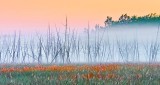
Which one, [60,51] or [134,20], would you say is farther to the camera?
[134,20]

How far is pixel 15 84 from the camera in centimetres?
1240

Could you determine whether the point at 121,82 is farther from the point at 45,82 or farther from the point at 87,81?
the point at 45,82

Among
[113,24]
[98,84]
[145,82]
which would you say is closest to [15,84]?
[98,84]

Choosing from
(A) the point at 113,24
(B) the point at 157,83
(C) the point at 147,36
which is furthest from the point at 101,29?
(B) the point at 157,83

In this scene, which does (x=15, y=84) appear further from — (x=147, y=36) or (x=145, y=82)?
(x=147, y=36)

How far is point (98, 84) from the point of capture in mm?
11875

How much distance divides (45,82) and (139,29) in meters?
83.8

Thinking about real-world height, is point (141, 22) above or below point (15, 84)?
above

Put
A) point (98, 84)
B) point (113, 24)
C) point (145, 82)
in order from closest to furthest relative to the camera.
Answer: point (98, 84) → point (145, 82) → point (113, 24)

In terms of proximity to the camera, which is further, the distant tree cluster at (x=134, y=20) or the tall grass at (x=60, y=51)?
the distant tree cluster at (x=134, y=20)

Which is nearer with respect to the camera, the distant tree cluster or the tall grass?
the tall grass

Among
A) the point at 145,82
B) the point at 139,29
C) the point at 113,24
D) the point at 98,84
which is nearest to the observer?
the point at 98,84

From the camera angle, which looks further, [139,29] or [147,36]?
[147,36]

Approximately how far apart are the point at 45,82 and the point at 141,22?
8502 centimetres
